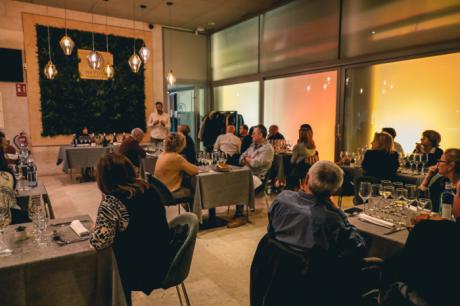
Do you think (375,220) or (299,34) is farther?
(299,34)

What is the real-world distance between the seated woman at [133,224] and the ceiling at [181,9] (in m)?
6.33

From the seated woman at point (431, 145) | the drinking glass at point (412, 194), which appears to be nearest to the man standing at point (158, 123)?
the seated woman at point (431, 145)

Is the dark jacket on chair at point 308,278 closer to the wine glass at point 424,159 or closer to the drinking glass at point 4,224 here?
the drinking glass at point 4,224

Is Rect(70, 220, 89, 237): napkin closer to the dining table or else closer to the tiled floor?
the dining table

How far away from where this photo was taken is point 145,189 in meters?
2.09

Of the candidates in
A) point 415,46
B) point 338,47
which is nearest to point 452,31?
point 415,46

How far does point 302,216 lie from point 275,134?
17.7ft

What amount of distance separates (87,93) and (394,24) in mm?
6929

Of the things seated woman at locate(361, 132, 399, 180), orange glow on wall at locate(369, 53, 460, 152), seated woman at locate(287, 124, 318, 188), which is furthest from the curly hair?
orange glow on wall at locate(369, 53, 460, 152)

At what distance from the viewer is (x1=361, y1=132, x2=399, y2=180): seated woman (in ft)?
13.8

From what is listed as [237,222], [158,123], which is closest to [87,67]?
[158,123]

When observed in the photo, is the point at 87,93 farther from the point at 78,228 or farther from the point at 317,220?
the point at 317,220

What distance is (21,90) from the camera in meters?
7.68

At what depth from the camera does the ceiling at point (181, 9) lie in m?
7.50
